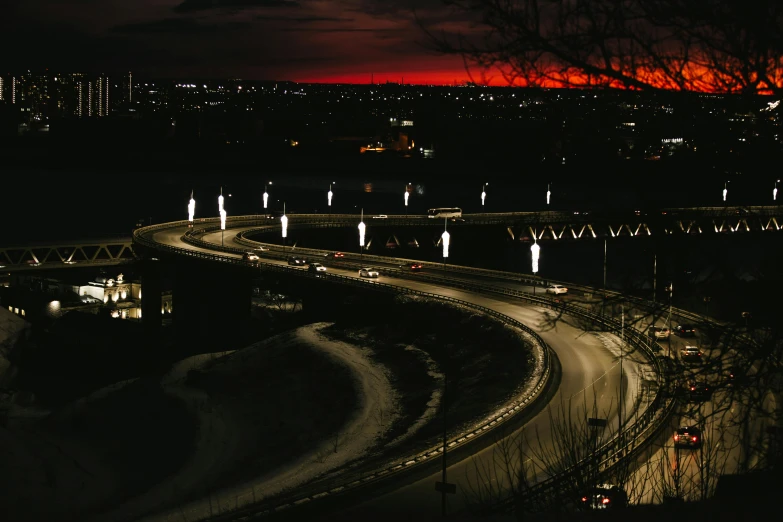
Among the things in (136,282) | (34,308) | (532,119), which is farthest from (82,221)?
(532,119)

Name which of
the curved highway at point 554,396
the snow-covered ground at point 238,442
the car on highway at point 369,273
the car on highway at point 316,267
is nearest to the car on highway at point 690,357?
the curved highway at point 554,396

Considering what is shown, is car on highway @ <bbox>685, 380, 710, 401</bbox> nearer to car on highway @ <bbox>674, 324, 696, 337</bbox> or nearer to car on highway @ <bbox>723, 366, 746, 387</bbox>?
car on highway @ <bbox>723, 366, 746, 387</bbox>

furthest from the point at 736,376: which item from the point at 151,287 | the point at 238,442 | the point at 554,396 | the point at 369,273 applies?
the point at 151,287

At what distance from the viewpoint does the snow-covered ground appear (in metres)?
18.3

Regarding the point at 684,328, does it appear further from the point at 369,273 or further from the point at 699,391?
the point at 369,273

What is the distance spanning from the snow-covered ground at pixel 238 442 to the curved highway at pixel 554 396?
12.3ft

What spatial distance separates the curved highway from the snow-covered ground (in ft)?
12.3

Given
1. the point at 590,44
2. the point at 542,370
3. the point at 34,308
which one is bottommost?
the point at 34,308

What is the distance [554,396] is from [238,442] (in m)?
9.35

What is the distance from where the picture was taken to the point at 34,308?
54.7 m

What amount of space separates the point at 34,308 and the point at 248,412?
32.7 metres

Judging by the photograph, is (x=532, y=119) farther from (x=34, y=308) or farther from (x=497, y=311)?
(x=34, y=308)

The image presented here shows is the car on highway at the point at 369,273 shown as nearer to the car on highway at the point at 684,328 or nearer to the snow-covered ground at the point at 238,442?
the snow-covered ground at the point at 238,442

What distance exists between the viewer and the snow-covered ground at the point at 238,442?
18344 millimetres
